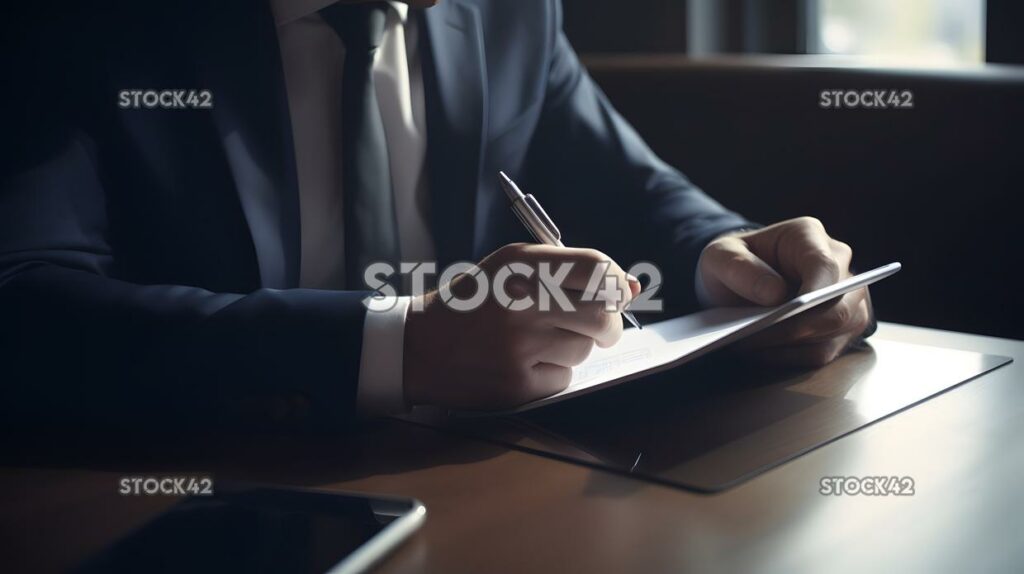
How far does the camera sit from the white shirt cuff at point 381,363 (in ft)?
2.69

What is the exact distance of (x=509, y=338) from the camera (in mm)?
804

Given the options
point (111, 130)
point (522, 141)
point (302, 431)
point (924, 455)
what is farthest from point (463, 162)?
point (924, 455)

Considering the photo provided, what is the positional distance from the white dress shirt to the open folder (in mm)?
391

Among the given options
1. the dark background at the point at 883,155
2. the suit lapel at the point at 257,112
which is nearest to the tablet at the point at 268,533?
the suit lapel at the point at 257,112

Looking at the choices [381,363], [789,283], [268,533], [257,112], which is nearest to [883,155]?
[789,283]

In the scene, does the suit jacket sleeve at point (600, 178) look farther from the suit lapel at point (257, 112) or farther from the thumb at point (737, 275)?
the suit lapel at point (257, 112)

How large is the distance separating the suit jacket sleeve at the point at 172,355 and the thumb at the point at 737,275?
0.38 meters

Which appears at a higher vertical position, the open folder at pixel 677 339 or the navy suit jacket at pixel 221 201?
the navy suit jacket at pixel 221 201

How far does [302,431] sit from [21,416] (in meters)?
0.23

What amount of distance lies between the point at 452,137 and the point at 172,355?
543 millimetres

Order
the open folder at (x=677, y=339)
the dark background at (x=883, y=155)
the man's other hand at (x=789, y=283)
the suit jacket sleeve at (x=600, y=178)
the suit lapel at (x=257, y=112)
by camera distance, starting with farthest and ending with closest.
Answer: the dark background at (x=883, y=155) → the suit jacket sleeve at (x=600, y=178) → the suit lapel at (x=257, y=112) → the man's other hand at (x=789, y=283) → the open folder at (x=677, y=339)

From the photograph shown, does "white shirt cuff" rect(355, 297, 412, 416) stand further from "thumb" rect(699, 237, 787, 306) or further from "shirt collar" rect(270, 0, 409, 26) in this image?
"shirt collar" rect(270, 0, 409, 26)

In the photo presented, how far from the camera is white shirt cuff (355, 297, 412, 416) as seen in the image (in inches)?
32.3

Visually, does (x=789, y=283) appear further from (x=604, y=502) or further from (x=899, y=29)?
(x=899, y=29)
